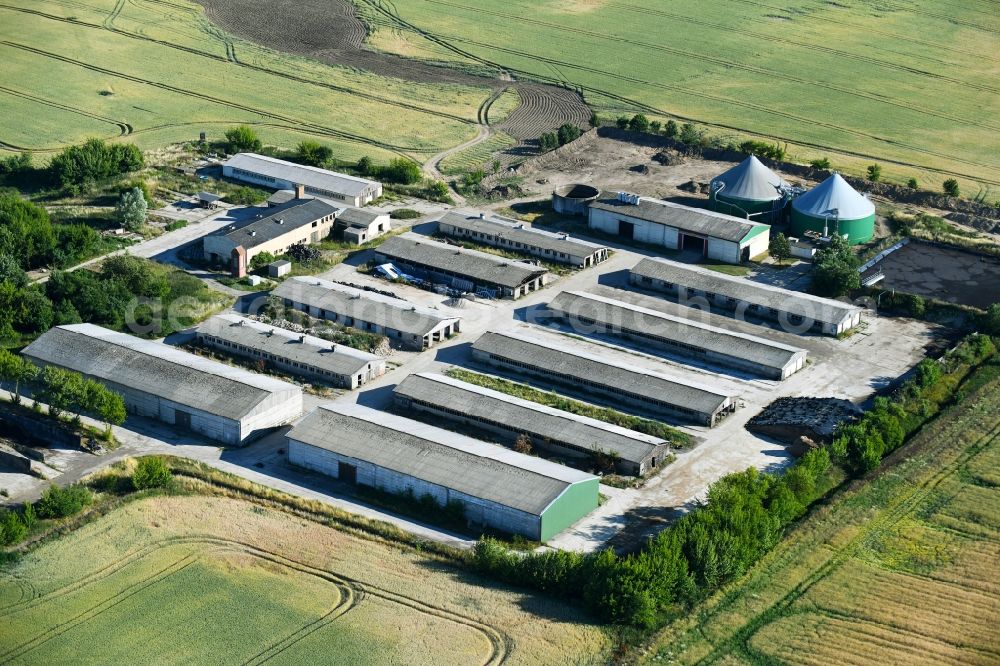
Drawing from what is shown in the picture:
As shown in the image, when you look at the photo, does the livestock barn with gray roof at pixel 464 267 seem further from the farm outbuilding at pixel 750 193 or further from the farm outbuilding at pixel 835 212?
the farm outbuilding at pixel 835 212

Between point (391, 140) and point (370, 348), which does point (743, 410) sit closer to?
point (370, 348)

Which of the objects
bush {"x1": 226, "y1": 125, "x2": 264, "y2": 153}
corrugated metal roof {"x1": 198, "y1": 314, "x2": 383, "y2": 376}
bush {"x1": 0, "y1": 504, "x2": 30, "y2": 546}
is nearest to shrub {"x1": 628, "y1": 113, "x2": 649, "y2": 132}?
bush {"x1": 226, "y1": 125, "x2": 264, "y2": 153}

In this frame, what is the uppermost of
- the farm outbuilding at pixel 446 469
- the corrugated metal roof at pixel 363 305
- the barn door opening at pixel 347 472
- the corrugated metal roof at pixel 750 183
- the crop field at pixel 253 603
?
the corrugated metal roof at pixel 750 183

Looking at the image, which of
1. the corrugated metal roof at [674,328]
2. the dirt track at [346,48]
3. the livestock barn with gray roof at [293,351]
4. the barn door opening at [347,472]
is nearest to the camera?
the barn door opening at [347,472]

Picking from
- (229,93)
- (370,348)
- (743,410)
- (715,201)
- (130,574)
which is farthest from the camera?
(229,93)

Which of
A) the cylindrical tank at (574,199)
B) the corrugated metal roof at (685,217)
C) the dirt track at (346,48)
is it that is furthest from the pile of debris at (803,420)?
the dirt track at (346,48)

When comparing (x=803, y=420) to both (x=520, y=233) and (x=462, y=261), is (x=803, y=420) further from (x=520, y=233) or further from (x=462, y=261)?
(x=520, y=233)

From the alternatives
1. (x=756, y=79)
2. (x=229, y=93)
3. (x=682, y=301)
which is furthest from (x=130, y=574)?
(x=756, y=79)
